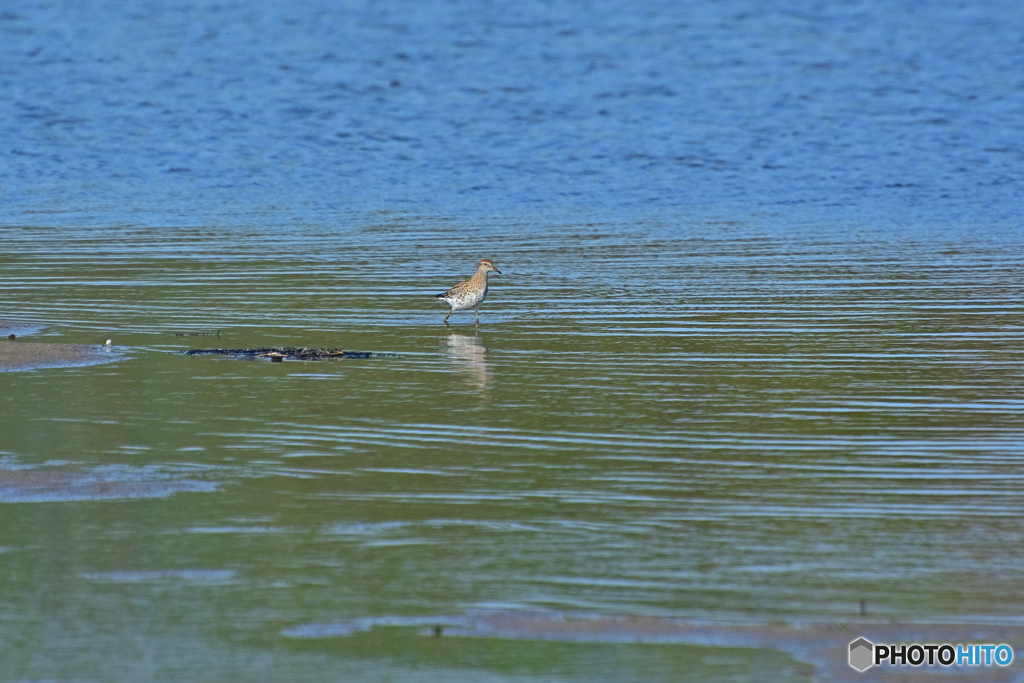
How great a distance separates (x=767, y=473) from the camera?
29.9 ft

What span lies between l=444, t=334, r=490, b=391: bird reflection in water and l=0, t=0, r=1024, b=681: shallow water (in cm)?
10

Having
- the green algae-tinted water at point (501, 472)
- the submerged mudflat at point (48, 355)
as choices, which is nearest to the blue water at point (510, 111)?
the green algae-tinted water at point (501, 472)

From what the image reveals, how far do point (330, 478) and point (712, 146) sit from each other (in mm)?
22069

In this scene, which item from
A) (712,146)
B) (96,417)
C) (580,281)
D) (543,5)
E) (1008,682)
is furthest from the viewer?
(543,5)

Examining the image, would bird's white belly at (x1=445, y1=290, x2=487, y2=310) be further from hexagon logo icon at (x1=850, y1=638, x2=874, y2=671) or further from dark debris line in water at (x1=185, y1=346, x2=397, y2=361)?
hexagon logo icon at (x1=850, y1=638, x2=874, y2=671)

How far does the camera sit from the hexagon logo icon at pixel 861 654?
633 cm

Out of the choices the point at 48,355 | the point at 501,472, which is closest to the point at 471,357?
the point at 48,355

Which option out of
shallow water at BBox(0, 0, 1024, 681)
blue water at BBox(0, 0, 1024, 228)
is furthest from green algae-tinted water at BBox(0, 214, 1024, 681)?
blue water at BBox(0, 0, 1024, 228)

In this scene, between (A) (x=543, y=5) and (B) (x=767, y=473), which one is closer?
(B) (x=767, y=473)

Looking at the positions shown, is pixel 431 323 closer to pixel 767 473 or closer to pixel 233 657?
pixel 767 473

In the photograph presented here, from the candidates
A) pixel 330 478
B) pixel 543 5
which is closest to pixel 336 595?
pixel 330 478

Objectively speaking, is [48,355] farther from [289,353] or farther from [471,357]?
[471,357]

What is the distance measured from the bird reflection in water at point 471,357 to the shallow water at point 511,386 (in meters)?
0.10

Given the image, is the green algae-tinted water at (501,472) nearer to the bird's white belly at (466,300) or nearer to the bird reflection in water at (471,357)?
the bird reflection in water at (471,357)
